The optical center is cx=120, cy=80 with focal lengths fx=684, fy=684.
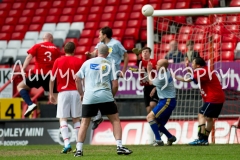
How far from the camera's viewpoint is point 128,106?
52.5ft

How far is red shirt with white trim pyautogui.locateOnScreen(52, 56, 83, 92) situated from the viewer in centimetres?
1148

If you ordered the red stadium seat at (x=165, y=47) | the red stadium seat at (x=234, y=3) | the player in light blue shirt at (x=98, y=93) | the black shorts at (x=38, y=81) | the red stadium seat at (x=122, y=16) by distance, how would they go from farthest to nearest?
the red stadium seat at (x=122, y=16) → the red stadium seat at (x=234, y=3) → the red stadium seat at (x=165, y=47) → the black shorts at (x=38, y=81) → the player in light blue shirt at (x=98, y=93)

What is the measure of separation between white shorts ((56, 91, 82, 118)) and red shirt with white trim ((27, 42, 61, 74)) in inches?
59.2

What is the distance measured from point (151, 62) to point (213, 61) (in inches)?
70.8

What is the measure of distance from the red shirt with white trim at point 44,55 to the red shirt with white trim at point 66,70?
4.82ft

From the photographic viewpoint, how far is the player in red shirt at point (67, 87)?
37.7ft

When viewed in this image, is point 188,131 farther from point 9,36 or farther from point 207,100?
point 9,36

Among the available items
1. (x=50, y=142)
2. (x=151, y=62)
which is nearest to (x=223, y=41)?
(x=151, y=62)

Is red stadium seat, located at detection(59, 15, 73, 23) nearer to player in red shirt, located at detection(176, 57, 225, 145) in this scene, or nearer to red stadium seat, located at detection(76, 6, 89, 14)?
red stadium seat, located at detection(76, 6, 89, 14)

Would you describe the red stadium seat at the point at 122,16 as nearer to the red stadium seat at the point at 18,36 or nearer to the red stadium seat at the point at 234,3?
the red stadium seat at the point at 18,36

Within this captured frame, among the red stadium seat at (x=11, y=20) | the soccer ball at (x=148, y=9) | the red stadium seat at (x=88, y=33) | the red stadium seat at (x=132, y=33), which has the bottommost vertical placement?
the soccer ball at (x=148, y=9)

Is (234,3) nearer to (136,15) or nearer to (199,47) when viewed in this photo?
(199,47)

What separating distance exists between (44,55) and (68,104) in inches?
65.8

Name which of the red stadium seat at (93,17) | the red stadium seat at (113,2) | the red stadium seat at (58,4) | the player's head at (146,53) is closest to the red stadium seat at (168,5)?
the red stadium seat at (113,2)
